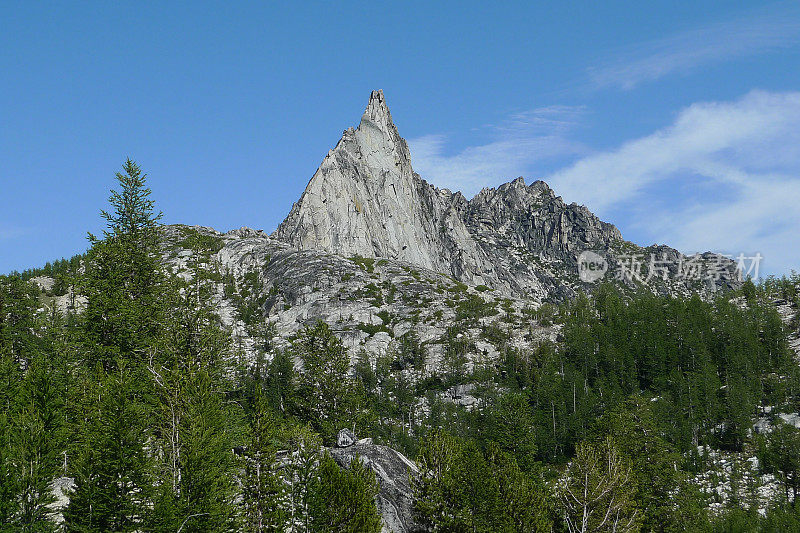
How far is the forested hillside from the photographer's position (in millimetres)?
37906

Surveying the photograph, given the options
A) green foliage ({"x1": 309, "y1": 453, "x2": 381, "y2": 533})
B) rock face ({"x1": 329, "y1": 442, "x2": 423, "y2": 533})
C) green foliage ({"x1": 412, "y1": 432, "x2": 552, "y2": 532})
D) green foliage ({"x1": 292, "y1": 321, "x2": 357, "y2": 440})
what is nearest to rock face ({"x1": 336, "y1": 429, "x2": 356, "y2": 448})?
rock face ({"x1": 329, "y1": 442, "x2": 423, "y2": 533})

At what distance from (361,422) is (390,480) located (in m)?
21.9

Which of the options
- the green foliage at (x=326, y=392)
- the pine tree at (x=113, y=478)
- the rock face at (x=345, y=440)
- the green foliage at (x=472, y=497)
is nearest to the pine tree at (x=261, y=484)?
the pine tree at (x=113, y=478)

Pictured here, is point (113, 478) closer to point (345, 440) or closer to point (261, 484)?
point (261, 484)

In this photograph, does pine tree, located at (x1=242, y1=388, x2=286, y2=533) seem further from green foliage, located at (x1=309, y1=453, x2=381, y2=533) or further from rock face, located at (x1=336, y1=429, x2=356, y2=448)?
rock face, located at (x1=336, y1=429, x2=356, y2=448)

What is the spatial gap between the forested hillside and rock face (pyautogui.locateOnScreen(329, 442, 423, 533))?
375mm

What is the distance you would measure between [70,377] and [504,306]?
148m

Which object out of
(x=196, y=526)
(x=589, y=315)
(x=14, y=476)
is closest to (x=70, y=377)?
(x=14, y=476)

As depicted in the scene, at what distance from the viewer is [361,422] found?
2955 inches

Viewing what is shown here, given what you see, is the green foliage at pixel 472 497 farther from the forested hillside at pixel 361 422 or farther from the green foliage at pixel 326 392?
the green foliage at pixel 326 392

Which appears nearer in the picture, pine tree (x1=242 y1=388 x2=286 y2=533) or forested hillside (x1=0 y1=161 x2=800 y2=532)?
forested hillside (x1=0 y1=161 x2=800 y2=532)

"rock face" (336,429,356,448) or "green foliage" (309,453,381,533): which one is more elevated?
"rock face" (336,429,356,448)

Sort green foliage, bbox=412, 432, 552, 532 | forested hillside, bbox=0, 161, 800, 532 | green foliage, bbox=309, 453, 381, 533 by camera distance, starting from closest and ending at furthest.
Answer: forested hillside, bbox=0, 161, 800, 532 → green foliage, bbox=309, 453, 381, 533 → green foliage, bbox=412, 432, 552, 532

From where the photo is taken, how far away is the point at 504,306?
639ft
